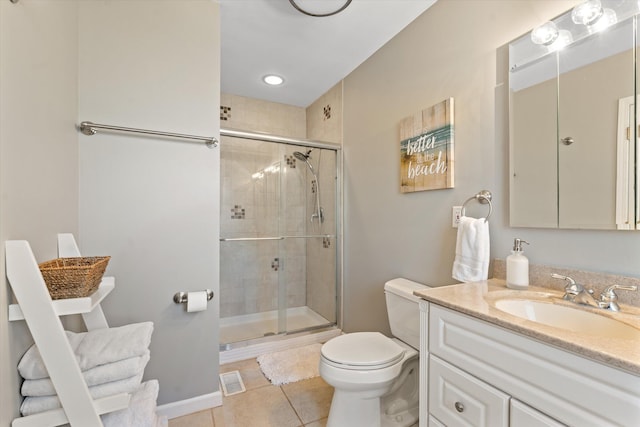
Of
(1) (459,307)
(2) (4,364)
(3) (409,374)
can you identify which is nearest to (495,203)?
(1) (459,307)

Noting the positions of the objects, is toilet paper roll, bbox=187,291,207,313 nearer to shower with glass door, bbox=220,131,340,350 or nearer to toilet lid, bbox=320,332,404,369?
toilet lid, bbox=320,332,404,369

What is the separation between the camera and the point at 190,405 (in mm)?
1659

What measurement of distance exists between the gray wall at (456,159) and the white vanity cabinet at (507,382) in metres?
0.54

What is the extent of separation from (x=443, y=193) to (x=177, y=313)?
1676mm

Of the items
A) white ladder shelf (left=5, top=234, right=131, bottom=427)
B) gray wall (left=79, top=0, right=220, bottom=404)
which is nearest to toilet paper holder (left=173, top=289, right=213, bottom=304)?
gray wall (left=79, top=0, right=220, bottom=404)

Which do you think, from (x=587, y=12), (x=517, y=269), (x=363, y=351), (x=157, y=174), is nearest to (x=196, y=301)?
(x=157, y=174)

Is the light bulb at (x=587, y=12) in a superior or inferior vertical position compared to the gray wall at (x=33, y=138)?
superior

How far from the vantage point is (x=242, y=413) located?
5.47ft

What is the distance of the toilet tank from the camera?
157 cm

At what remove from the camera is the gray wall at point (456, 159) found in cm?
123

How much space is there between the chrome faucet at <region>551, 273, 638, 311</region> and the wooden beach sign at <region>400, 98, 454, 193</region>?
72cm

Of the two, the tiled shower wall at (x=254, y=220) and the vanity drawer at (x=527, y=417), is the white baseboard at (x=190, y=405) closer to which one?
the tiled shower wall at (x=254, y=220)

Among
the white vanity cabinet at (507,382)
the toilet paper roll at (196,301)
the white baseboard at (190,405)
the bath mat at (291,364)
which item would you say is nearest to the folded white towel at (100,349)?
the toilet paper roll at (196,301)

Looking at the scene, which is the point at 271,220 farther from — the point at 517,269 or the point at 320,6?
the point at 517,269
